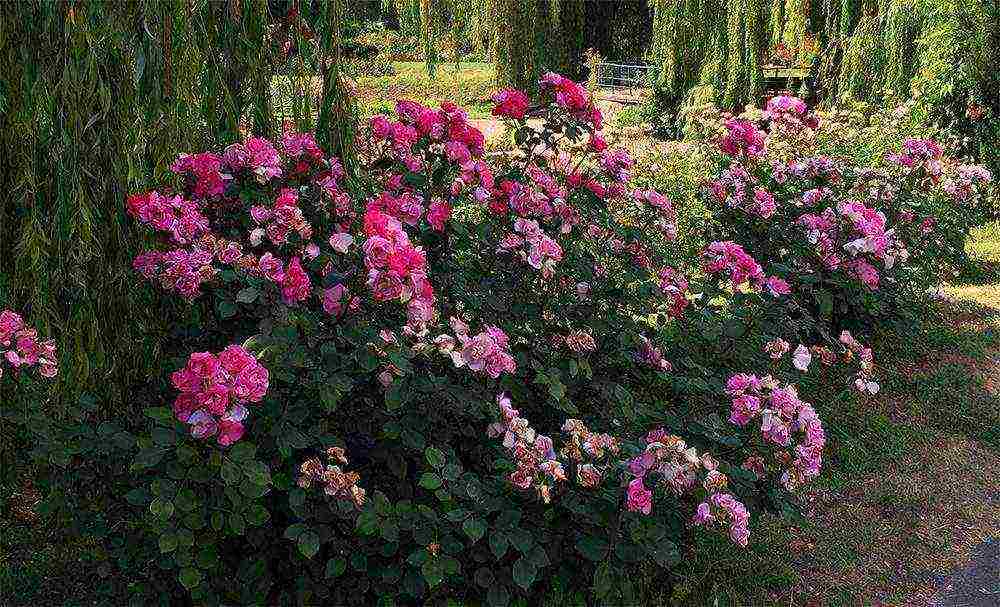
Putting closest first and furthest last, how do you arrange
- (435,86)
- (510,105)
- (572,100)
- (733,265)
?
(510,105)
(572,100)
(733,265)
(435,86)

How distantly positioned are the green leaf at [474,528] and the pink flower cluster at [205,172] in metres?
0.89

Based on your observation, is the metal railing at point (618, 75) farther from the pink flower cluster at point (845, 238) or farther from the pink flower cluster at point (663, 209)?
the pink flower cluster at point (663, 209)

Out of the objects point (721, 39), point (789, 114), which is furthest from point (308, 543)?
point (721, 39)

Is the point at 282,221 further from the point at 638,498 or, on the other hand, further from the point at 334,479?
the point at 638,498

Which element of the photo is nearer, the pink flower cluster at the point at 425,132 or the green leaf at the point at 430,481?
the green leaf at the point at 430,481

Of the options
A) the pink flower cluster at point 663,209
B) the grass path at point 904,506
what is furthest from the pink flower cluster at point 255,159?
the grass path at point 904,506

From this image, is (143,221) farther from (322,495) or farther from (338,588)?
(338,588)

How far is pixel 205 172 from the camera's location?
2191 mm

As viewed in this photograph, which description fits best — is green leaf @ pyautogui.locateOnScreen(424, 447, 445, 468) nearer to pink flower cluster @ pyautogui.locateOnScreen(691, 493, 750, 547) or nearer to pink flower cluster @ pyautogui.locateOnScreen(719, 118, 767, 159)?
pink flower cluster @ pyautogui.locateOnScreen(691, 493, 750, 547)

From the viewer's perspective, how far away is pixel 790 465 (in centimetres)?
226

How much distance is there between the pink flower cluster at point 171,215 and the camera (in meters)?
2.08

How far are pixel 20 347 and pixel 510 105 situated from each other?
4.45 ft

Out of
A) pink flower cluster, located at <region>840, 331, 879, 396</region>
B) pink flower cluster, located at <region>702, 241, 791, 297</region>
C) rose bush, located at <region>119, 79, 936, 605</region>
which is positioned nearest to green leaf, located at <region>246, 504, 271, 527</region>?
rose bush, located at <region>119, 79, 936, 605</region>

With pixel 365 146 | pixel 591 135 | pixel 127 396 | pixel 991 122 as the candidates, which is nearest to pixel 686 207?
pixel 991 122
